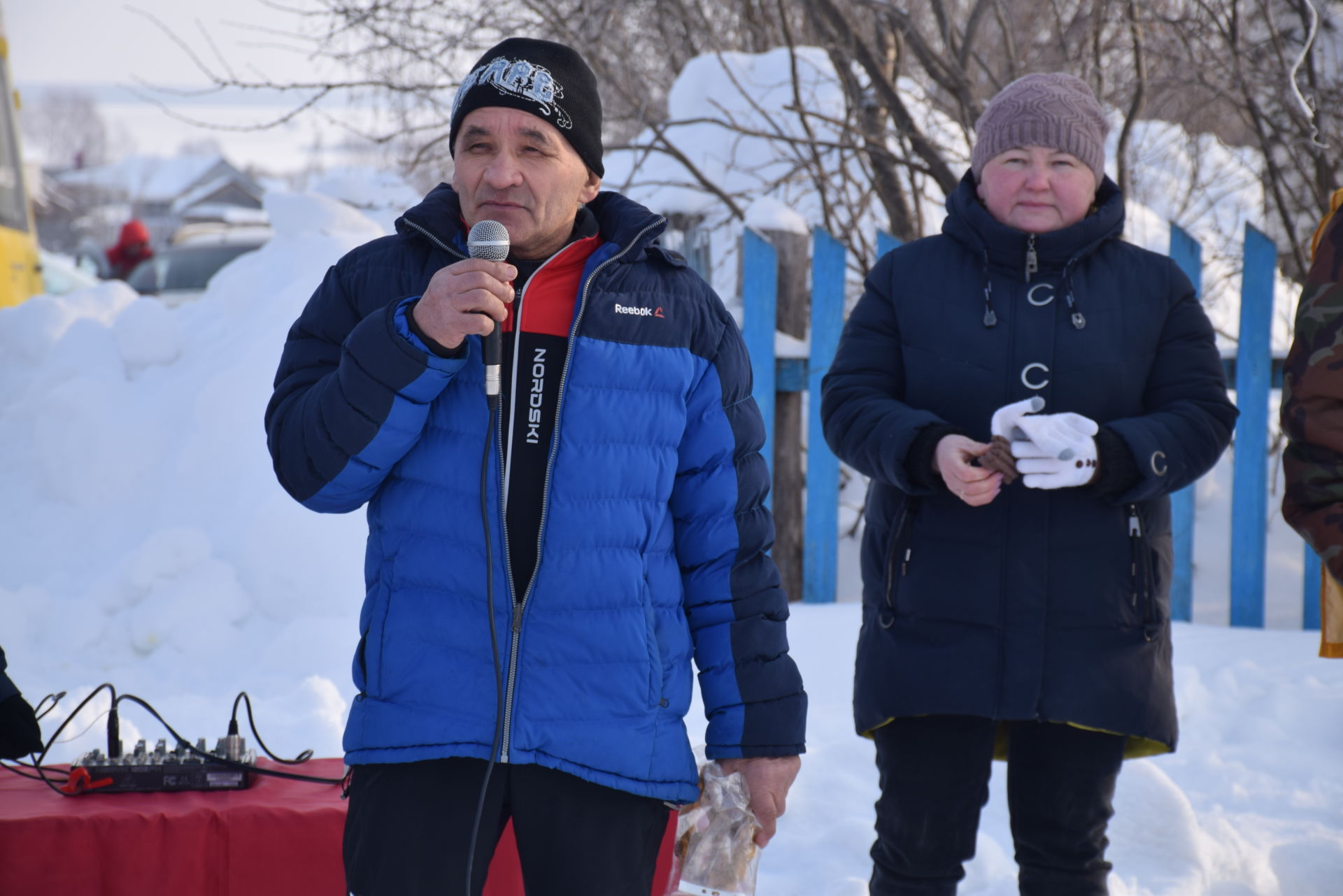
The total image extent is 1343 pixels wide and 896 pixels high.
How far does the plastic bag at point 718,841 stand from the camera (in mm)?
1896

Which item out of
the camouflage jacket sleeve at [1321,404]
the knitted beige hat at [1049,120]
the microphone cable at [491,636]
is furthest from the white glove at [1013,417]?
the microphone cable at [491,636]

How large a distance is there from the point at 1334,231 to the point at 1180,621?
10.8 ft

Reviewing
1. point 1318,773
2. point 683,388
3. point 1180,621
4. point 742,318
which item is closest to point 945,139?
point 742,318

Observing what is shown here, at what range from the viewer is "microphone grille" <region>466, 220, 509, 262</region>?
5.64 ft

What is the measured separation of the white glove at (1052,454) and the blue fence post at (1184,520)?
283cm

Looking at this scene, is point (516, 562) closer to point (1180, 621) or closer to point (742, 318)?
point (742, 318)

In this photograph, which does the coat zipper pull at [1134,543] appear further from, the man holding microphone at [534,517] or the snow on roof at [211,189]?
the snow on roof at [211,189]

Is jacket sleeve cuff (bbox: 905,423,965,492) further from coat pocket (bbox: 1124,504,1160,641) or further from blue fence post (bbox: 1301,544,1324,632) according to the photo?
blue fence post (bbox: 1301,544,1324,632)

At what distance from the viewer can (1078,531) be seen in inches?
91.4

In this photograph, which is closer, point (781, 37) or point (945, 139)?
point (945, 139)

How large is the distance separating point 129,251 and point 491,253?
1572cm

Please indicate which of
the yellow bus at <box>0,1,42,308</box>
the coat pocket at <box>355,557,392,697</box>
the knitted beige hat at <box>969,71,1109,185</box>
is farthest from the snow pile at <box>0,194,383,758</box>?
the knitted beige hat at <box>969,71,1109,185</box>

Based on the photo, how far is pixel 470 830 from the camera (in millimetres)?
1737

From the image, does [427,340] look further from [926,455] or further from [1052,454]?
[1052,454]
